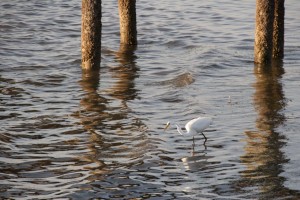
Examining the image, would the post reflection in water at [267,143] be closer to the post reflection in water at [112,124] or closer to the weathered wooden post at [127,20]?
the post reflection in water at [112,124]

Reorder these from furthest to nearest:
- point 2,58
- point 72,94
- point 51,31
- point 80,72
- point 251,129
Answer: point 51,31, point 2,58, point 80,72, point 72,94, point 251,129

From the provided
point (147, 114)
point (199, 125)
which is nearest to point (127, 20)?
point (147, 114)

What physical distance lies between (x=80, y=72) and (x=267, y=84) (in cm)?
410

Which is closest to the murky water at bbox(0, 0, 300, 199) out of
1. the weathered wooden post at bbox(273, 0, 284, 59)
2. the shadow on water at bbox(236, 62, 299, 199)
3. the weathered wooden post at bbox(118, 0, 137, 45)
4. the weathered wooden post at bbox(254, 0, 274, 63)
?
the shadow on water at bbox(236, 62, 299, 199)

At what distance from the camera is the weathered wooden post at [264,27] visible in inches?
597

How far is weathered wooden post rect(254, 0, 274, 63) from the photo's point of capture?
15.2 meters

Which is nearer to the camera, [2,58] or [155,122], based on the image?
[155,122]

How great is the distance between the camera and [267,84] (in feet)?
50.8

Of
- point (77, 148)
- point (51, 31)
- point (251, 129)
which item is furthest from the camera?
point (51, 31)

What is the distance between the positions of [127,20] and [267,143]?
7052 millimetres

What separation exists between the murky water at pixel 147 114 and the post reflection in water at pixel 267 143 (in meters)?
0.02

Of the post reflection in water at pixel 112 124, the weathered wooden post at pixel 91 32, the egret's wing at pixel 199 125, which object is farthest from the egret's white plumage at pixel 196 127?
the weathered wooden post at pixel 91 32

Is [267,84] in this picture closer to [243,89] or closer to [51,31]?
[243,89]

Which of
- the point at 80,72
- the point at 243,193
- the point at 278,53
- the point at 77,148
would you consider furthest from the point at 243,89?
the point at 243,193
